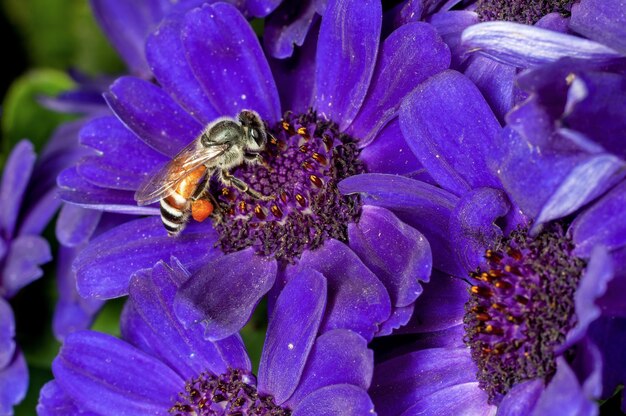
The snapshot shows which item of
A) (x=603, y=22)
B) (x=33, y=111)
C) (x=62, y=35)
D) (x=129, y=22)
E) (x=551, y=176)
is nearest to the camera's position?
(x=551, y=176)

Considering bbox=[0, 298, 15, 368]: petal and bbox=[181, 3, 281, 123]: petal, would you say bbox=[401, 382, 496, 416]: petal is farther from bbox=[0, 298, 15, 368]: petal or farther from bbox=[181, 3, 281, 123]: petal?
bbox=[0, 298, 15, 368]: petal

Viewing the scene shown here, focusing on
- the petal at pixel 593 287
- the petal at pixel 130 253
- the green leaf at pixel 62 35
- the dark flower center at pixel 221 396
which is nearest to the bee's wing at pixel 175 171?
the petal at pixel 130 253

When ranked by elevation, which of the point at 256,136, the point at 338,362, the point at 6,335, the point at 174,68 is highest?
the point at 174,68

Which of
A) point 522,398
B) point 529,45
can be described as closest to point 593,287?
point 522,398

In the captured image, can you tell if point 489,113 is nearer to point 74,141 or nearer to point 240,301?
point 240,301

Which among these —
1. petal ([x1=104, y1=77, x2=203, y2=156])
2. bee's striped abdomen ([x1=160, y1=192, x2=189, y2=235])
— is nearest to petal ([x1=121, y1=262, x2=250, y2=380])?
bee's striped abdomen ([x1=160, y1=192, x2=189, y2=235])

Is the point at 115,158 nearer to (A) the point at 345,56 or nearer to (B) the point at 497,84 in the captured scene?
(A) the point at 345,56
